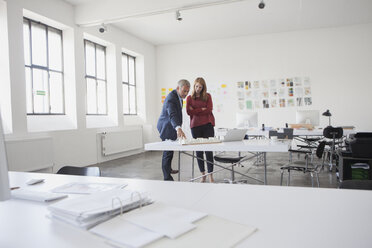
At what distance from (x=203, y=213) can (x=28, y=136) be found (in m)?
4.55

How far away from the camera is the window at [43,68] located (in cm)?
491

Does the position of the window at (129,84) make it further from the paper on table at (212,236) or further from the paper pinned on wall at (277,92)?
the paper on table at (212,236)

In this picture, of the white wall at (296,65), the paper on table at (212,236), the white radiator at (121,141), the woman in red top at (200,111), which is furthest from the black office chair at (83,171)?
the white wall at (296,65)

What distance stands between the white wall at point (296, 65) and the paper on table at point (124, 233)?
737cm

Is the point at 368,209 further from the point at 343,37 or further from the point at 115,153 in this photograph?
the point at 343,37

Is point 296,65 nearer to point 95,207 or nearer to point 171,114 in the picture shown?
point 171,114

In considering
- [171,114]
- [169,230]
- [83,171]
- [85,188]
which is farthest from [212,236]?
[171,114]

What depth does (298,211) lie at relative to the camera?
2.89 ft

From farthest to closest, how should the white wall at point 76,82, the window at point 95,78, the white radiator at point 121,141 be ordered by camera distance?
the window at point 95,78 < the white radiator at point 121,141 < the white wall at point 76,82

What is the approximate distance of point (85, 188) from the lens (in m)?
1.22

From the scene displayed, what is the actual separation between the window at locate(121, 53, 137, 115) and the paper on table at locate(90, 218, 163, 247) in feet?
23.5

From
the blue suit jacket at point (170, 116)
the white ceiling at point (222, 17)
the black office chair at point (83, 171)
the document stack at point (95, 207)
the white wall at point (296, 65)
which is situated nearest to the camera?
the document stack at point (95, 207)

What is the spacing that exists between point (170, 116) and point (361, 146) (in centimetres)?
237

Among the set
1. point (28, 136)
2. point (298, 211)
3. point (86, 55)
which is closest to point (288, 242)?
point (298, 211)
